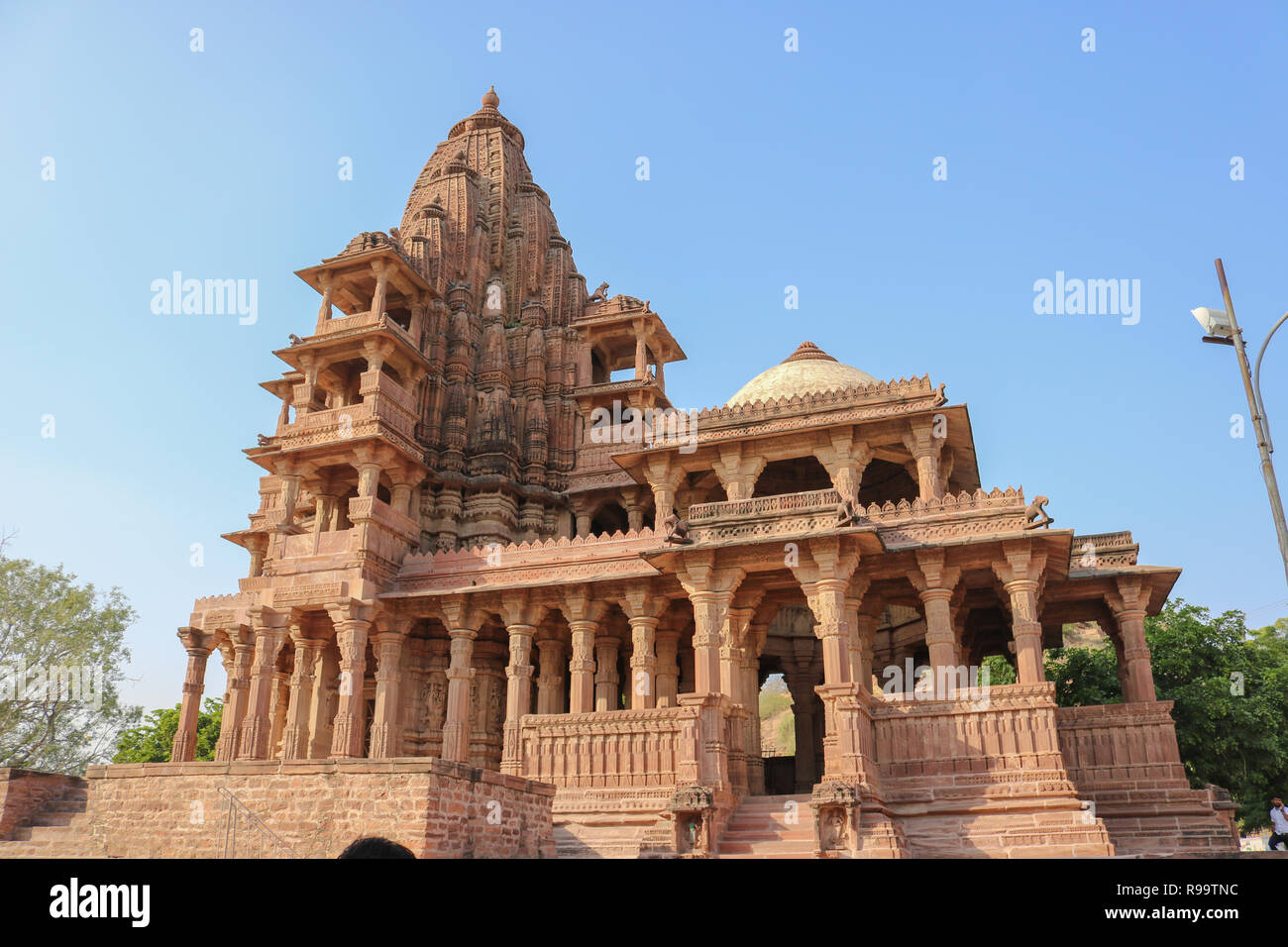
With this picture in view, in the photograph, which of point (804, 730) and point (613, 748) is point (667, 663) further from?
point (613, 748)

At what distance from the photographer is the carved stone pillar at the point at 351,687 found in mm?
23984

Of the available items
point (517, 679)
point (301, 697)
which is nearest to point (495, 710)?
point (517, 679)

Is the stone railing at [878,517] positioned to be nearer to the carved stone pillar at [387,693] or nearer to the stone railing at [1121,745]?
the stone railing at [1121,745]

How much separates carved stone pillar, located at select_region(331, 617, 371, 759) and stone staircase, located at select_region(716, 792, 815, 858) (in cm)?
1166

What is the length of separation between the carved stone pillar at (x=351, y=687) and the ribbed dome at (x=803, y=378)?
35.8ft

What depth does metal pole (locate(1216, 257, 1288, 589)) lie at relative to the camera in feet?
35.0

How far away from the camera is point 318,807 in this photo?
12.2 m

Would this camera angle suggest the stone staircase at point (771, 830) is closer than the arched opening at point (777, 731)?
Yes

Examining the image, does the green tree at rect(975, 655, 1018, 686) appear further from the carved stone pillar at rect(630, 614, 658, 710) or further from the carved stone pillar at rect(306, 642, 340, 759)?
the carved stone pillar at rect(306, 642, 340, 759)

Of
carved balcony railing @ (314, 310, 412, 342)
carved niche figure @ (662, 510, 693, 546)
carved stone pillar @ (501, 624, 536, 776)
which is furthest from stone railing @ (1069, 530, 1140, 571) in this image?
carved balcony railing @ (314, 310, 412, 342)

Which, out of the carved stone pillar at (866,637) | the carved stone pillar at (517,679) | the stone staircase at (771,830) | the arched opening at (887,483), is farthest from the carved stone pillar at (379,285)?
the stone staircase at (771,830)
